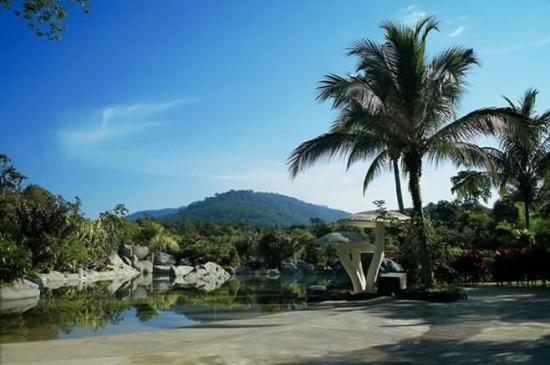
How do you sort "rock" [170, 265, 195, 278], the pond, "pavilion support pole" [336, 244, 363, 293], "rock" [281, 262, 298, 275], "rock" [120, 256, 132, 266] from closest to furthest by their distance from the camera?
1. the pond
2. "pavilion support pole" [336, 244, 363, 293]
3. "rock" [170, 265, 195, 278]
4. "rock" [120, 256, 132, 266]
5. "rock" [281, 262, 298, 275]

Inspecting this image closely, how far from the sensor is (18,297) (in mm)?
13617

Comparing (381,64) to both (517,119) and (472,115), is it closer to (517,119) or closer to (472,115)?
(472,115)

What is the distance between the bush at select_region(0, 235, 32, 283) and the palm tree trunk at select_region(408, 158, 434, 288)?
10405 millimetres

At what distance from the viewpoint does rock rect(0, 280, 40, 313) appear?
40.0 ft

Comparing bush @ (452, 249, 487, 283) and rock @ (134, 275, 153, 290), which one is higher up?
bush @ (452, 249, 487, 283)

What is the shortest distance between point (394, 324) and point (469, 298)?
482 cm

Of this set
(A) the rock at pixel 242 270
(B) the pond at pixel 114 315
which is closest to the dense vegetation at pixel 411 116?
(B) the pond at pixel 114 315

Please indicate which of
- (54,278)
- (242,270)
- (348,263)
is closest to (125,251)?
(242,270)

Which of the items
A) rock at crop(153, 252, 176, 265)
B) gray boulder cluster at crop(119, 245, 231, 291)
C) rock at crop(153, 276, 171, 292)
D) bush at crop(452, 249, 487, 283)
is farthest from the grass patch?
rock at crop(153, 252, 176, 265)

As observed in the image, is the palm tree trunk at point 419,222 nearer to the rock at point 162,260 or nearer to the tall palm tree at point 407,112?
the tall palm tree at point 407,112

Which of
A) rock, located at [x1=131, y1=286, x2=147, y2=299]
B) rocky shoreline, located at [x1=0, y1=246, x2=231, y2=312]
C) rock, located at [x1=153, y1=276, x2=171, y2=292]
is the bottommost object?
rock, located at [x1=131, y1=286, x2=147, y2=299]

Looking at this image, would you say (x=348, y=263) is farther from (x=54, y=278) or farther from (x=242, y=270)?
(x=242, y=270)

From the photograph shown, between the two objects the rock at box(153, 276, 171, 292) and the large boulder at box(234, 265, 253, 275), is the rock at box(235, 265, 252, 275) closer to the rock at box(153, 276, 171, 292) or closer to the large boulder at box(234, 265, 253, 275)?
the large boulder at box(234, 265, 253, 275)

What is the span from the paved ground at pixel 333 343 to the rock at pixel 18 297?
6692 mm
